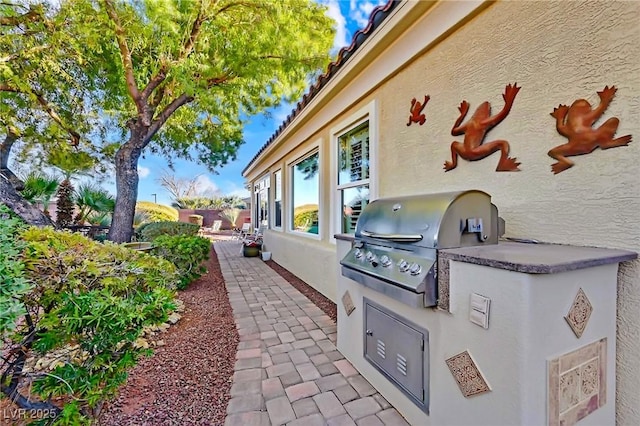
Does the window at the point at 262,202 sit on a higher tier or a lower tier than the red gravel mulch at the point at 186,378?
higher

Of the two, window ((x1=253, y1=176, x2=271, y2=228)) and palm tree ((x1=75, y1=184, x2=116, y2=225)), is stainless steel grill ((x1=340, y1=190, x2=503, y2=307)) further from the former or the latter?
palm tree ((x1=75, y1=184, x2=116, y2=225))

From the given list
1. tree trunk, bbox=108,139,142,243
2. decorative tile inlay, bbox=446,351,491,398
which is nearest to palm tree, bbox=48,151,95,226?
tree trunk, bbox=108,139,142,243

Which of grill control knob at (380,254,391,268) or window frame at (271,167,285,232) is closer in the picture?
grill control knob at (380,254,391,268)

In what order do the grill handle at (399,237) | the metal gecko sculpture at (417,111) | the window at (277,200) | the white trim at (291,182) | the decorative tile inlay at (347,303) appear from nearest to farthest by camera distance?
the grill handle at (399,237) < the decorative tile inlay at (347,303) < the metal gecko sculpture at (417,111) < the white trim at (291,182) < the window at (277,200)

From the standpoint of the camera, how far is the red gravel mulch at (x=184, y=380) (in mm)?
2262

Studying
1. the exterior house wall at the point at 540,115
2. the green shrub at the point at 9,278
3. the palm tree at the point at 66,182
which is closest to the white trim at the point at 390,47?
the exterior house wall at the point at 540,115

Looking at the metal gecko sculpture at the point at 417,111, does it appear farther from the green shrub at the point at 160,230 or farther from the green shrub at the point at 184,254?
the green shrub at the point at 160,230

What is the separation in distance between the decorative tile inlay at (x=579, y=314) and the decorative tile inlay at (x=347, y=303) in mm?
1842

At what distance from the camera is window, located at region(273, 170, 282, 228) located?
886cm

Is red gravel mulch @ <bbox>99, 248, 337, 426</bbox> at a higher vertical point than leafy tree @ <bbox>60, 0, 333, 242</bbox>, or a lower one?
lower

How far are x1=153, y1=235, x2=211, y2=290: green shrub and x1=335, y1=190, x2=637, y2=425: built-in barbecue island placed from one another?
4.67m

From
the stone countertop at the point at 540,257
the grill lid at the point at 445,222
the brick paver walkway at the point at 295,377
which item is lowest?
the brick paver walkway at the point at 295,377

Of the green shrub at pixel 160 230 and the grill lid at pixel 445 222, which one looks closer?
the grill lid at pixel 445 222

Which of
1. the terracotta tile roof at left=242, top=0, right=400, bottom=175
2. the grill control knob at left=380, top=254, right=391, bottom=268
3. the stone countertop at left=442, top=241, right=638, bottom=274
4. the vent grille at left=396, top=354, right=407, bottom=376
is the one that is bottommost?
the vent grille at left=396, top=354, right=407, bottom=376
